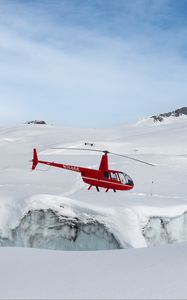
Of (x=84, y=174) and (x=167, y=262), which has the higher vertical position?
(x=84, y=174)

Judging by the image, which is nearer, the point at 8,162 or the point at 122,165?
the point at 122,165

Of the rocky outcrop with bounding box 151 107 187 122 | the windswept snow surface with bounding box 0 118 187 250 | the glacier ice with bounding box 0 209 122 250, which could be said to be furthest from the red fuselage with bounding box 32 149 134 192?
the rocky outcrop with bounding box 151 107 187 122

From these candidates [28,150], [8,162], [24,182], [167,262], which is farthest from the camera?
[28,150]

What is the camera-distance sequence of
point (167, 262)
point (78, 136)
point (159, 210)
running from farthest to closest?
1. point (78, 136)
2. point (159, 210)
3. point (167, 262)

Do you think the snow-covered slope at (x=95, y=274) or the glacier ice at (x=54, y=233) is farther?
the glacier ice at (x=54, y=233)

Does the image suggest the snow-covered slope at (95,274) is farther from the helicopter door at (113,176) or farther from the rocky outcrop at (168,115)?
the rocky outcrop at (168,115)

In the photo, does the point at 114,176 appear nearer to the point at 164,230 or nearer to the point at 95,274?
the point at 164,230

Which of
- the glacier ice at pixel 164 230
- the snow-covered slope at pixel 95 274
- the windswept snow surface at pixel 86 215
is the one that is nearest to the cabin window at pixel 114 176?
the windswept snow surface at pixel 86 215

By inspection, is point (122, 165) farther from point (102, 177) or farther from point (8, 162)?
point (8, 162)

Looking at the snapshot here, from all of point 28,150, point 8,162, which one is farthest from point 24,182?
point 28,150

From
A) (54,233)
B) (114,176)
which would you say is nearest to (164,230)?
(114,176)

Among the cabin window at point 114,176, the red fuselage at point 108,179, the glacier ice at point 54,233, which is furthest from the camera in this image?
the cabin window at point 114,176
